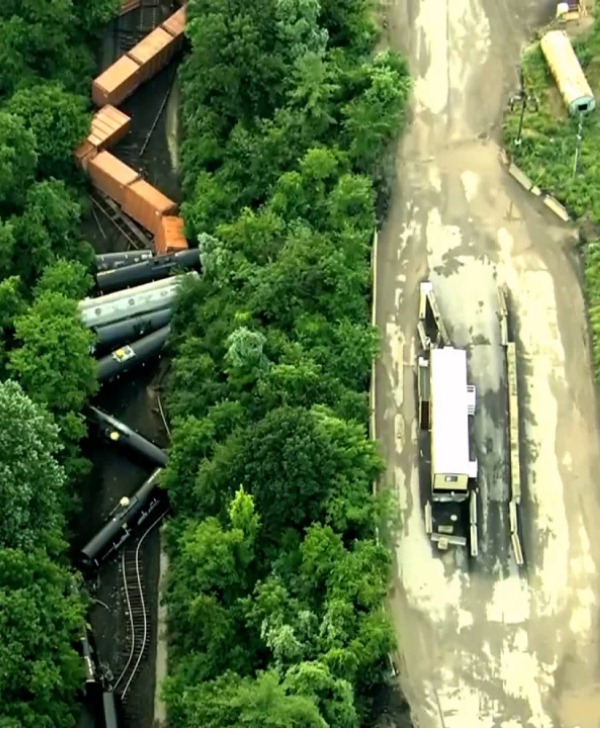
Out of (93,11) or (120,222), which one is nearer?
(120,222)

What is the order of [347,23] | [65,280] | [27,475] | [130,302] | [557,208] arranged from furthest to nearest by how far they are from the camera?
[347,23]
[130,302]
[557,208]
[65,280]
[27,475]

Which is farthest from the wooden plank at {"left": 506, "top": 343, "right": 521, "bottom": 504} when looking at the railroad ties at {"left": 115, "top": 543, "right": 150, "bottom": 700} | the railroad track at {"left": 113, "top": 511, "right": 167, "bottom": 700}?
the railroad ties at {"left": 115, "top": 543, "right": 150, "bottom": 700}

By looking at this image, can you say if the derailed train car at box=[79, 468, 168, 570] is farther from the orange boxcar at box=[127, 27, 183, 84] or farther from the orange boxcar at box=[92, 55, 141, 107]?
the orange boxcar at box=[127, 27, 183, 84]

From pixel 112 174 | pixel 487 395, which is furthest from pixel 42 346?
pixel 487 395

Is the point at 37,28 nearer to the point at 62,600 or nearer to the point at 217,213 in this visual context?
the point at 217,213

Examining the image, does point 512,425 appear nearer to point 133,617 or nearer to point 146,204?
point 133,617
